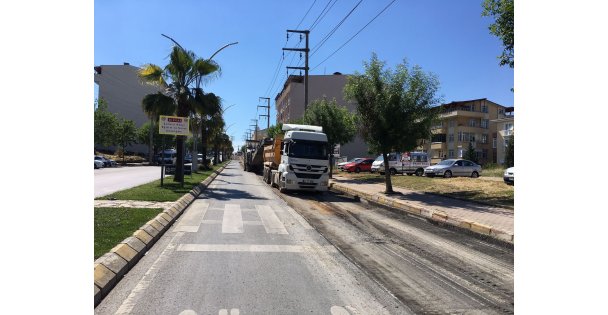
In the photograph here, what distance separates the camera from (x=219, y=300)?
5.34 m

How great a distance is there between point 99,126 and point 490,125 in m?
57.7

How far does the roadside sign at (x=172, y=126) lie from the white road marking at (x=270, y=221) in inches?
279

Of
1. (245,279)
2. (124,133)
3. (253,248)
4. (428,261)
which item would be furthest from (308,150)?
(124,133)

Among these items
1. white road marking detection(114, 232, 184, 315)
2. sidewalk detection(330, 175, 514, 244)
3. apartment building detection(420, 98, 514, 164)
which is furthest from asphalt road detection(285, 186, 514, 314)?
apartment building detection(420, 98, 514, 164)

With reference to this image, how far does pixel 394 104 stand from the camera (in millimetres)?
19891

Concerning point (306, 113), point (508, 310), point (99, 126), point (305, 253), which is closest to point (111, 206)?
point (305, 253)

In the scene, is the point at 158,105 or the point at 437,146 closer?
the point at 158,105

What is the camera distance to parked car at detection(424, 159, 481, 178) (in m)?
33.8

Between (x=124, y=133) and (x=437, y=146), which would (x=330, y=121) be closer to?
Result: (x=124, y=133)

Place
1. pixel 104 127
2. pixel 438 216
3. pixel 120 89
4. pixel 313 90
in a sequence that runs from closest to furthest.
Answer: pixel 438 216
pixel 104 127
pixel 313 90
pixel 120 89

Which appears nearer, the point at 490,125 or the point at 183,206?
the point at 183,206

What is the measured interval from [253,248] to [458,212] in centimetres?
818

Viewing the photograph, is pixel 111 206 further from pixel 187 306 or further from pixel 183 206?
pixel 187 306

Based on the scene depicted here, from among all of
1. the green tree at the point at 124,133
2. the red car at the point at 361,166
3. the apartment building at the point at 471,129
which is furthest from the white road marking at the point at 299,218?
the apartment building at the point at 471,129
